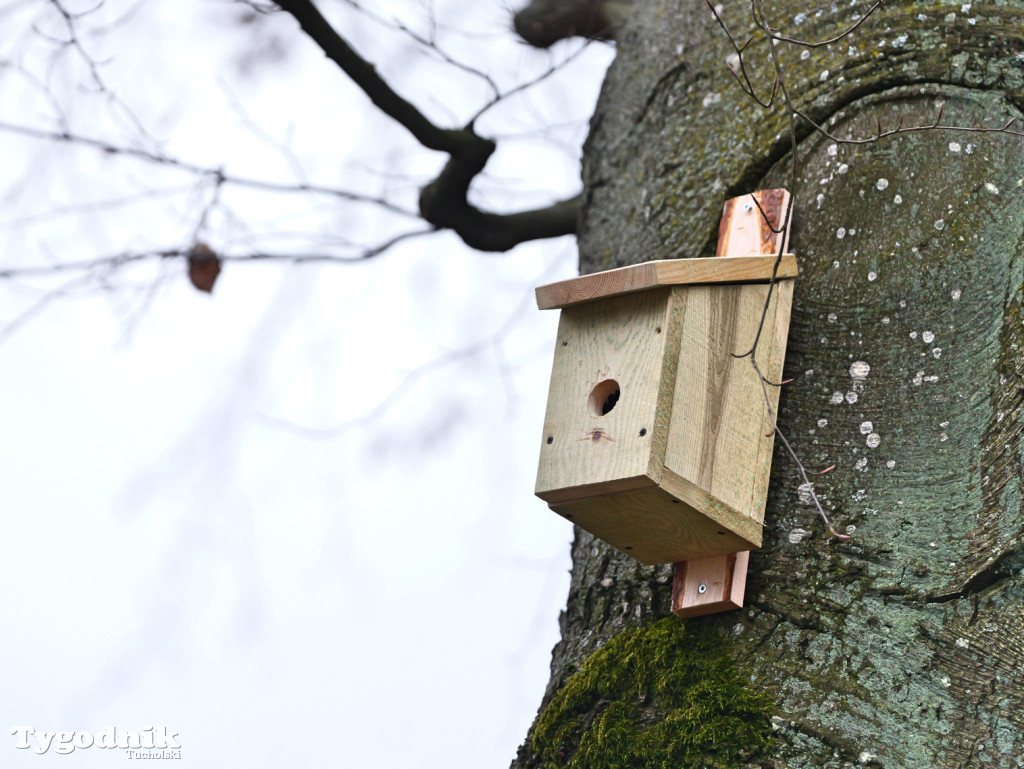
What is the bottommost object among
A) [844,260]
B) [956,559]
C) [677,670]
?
[677,670]

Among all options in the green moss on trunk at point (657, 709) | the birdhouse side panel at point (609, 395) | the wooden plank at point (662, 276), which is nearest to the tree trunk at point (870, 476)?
the green moss on trunk at point (657, 709)

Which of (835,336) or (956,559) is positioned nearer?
(956,559)

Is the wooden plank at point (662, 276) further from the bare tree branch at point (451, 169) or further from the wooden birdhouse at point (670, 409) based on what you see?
the bare tree branch at point (451, 169)

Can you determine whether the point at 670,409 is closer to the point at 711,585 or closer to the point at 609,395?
the point at 609,395

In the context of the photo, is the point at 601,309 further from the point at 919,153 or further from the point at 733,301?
the point at 919,153

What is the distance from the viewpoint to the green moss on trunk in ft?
5.69

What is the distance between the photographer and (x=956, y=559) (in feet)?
5.61

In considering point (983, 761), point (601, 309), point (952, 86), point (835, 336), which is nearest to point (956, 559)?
point (983, 761)

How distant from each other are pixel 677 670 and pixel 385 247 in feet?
6.06

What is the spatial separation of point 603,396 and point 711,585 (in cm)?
36

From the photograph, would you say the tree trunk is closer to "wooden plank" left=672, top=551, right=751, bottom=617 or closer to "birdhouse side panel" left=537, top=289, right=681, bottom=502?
"wooden plank" left=672, top=551, right=751, bottom=617

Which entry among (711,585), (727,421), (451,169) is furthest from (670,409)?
(451,169)

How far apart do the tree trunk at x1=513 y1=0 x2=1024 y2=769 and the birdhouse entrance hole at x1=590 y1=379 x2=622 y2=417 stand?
11.9 inches

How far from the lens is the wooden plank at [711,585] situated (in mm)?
1826
